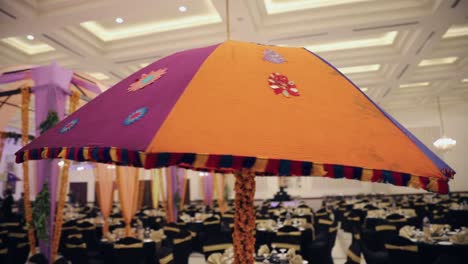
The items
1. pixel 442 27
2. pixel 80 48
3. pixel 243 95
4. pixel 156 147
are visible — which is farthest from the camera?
pixel 80 48

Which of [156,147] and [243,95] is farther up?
[243,95]

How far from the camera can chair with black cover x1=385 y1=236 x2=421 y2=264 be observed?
11.3 ft

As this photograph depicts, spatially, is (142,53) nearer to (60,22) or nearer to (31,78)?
(60,22)

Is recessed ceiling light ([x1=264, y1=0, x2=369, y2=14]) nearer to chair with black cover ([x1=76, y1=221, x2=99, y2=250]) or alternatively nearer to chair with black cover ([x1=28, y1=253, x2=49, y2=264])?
chair with black cover ([x1=76, y1=221, x2=99, y2=250])

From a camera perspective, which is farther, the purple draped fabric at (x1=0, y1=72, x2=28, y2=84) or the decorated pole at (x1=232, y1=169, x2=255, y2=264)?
the purple draped fabric at (x1=0, y1=72, x2=28, y2=84)

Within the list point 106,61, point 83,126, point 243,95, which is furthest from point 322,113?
point 106,61

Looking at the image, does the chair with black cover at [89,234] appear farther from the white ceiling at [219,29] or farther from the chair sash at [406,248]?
the chair sash at [406,248]

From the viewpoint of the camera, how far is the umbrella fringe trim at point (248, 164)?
24.9 inches

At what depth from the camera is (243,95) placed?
773 mm

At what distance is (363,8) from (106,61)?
5.87m

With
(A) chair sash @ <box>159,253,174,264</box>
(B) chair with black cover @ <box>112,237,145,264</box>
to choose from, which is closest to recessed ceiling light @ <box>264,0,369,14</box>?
(B) chair with black cover @ <box>112,237,145,264</box>

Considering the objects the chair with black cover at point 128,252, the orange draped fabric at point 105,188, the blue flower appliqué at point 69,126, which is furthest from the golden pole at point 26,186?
the blue flower appliqué at point 69,126

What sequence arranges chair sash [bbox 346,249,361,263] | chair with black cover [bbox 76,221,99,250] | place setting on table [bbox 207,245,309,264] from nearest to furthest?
chair sash [bbox 346,249,361,263] → place setting on table [bbox 207,245,309,264] → chair with black cover [bbox 76,221,99,250]

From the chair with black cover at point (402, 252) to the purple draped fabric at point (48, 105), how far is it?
451 cm
